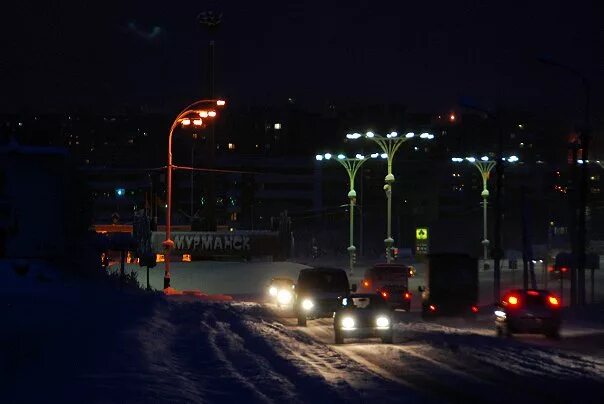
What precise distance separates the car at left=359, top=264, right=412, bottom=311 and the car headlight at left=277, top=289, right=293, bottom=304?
409 centimetres

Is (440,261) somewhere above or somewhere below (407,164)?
below

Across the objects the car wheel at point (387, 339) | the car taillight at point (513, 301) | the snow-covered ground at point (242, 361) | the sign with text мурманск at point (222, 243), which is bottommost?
the car wheel at point (387, 339)

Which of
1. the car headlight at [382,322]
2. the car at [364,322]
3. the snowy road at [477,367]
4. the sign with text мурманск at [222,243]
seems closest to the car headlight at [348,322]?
the car at [364,322]

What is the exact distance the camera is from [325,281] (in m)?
40.5

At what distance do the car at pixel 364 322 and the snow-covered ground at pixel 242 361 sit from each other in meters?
0.48

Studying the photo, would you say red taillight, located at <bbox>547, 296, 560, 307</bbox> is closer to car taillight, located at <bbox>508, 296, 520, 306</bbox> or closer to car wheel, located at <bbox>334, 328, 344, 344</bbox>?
car taillight, located at <bbox>508, 296, 520, 306</bbox>

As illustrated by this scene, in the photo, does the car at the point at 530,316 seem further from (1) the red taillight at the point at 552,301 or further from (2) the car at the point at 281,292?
(2) the car at the point at 281,292

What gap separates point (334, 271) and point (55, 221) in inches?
732

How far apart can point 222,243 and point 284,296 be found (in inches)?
1758

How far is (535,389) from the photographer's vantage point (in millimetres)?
17375

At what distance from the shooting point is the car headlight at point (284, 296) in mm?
48188

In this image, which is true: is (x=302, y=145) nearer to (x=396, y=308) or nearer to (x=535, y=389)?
(x=396, y=308)

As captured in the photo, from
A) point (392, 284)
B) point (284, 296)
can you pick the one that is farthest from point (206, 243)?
point (392, 284)

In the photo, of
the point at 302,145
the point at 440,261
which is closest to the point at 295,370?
the point at 440,261
